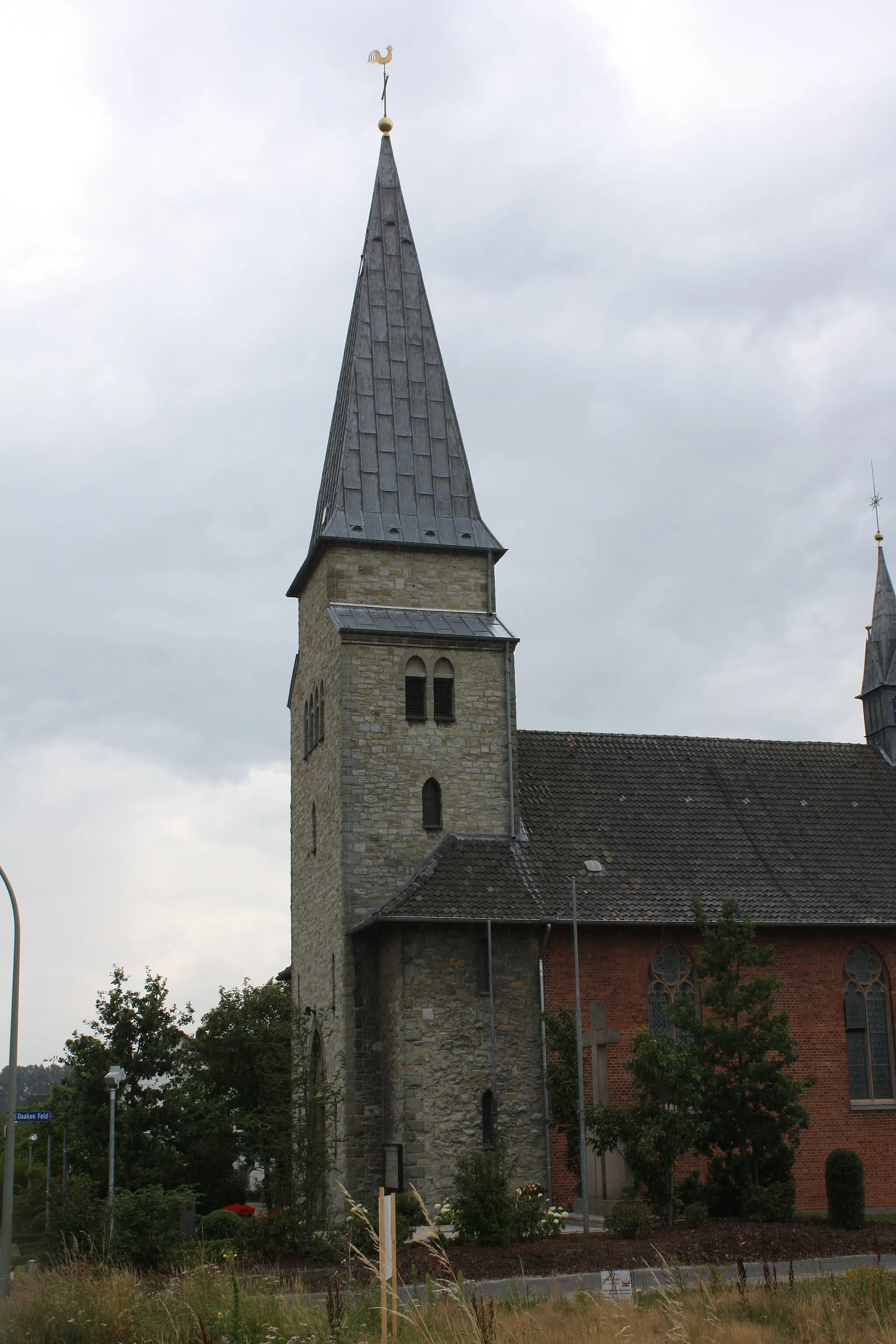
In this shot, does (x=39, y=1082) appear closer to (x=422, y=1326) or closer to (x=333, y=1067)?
(x=333, y=1067)

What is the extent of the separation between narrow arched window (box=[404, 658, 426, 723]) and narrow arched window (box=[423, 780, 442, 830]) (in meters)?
1.55

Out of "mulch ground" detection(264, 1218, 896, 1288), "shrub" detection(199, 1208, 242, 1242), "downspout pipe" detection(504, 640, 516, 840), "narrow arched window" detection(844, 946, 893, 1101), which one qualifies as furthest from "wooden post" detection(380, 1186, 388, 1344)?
"narrow arched window" detection(844, 946, 893, 1101)

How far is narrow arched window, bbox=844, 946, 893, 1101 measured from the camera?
29.7 meters

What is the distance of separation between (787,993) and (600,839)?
509cm

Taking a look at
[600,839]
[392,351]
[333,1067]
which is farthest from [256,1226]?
[392,351]

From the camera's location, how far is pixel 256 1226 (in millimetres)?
21812

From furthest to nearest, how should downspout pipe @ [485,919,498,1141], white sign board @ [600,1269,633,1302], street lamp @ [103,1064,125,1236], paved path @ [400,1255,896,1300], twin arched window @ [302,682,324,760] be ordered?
twin arched window @ [302,682,324,760], downspout pipe @ [485,919,498,1141], street lamp @ [103,1064,125,1236], paved path @ [400,1255,896,1300], white sign board @ [600,1269,633,1302]

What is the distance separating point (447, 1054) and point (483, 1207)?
5.61 metres

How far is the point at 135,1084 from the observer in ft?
96.3

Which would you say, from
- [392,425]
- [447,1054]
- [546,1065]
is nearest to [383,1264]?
[447,1054]

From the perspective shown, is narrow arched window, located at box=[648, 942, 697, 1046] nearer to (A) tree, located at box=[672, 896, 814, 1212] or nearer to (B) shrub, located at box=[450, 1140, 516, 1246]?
(A) tree, located at box=[672, 896, 814, 1212]

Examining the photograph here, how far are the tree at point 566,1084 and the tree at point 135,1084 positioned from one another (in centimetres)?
879

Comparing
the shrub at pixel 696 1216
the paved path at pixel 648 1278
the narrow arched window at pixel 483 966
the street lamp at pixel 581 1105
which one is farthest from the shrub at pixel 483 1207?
the narrow arched window at pixel 483 966

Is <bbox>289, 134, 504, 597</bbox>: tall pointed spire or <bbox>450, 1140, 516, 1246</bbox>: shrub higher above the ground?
<bbox>289, 134, 504, 597</bbox>: tall pointed spire
